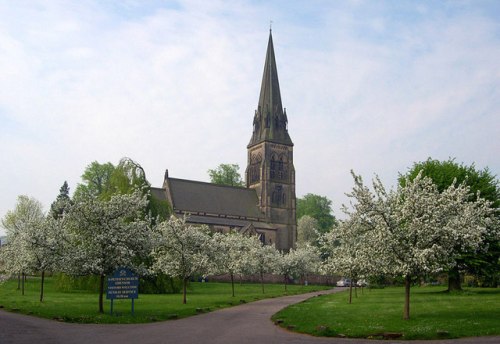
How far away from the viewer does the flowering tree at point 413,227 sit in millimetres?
25422

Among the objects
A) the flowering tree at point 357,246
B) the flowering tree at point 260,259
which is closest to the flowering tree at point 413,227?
the flowering tree at point 357,246

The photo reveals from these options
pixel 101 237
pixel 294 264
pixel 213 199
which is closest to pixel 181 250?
pixel 101 237

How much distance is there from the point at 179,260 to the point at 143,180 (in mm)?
13163

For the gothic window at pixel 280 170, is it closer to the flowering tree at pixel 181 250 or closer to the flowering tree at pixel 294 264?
the flowering tree at pixel 294 264

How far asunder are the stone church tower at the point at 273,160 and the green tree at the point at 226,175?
1639cm

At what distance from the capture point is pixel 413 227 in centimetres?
2561

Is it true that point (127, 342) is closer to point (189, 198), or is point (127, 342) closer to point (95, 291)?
point (95, 291)

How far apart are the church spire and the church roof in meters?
11.7

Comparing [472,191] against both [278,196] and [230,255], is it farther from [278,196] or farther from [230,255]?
[278,196]

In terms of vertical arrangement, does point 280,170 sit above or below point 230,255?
above

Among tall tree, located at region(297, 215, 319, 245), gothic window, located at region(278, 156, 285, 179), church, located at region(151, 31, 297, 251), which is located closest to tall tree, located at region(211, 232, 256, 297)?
church, located at region(151, 31, 297, 251)

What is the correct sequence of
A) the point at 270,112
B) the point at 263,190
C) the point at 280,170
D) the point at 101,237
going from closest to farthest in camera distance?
the point at 101,237 → the point at 263,190 → the point at 270,112 → the point at 280,170

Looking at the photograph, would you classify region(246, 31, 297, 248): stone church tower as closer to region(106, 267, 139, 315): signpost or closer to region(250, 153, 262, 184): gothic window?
region(250, 153, 262, 184): gothic window

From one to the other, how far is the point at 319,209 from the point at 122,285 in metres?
131
